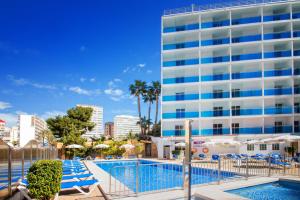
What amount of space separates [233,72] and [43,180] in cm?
3407

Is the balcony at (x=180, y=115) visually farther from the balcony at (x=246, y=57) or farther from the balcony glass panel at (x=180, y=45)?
the balcony glass panel at (x=180, y=45)

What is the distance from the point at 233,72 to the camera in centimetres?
3728

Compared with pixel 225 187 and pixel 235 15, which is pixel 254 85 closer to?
pixel 235 15

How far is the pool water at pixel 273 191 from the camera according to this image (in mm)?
10633

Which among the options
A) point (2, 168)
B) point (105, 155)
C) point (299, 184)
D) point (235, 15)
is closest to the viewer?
point (2, 168)

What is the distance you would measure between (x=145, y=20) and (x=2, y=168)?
2533 cm

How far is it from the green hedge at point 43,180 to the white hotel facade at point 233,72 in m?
28.0

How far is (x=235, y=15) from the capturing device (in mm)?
38219

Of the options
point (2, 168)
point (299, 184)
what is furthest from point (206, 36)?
point (2, 168)

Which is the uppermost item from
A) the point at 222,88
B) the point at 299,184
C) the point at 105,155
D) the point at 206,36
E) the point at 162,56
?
the point at 206,36

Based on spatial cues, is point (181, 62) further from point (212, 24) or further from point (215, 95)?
point (212, 24)

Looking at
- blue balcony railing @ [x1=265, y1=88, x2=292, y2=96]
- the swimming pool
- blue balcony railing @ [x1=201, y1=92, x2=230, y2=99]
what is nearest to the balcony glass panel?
blue balcony railing @ [x1=201, y1=92, x2=230, y2=99]

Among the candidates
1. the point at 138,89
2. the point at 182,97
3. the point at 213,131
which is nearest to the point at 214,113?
the point at 213,131

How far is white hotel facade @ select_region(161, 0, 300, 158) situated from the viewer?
3472cm
